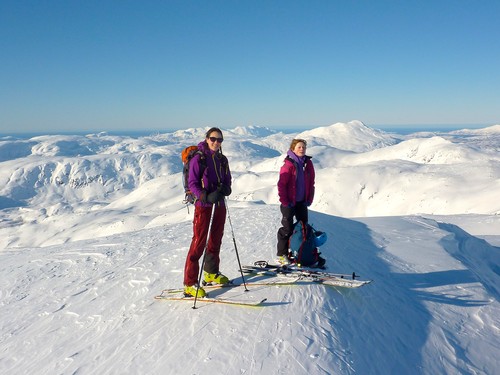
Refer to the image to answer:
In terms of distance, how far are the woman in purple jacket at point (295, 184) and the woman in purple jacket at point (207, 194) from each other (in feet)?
5.38

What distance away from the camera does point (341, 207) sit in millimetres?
102438

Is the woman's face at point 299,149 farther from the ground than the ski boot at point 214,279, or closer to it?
farther from the ground

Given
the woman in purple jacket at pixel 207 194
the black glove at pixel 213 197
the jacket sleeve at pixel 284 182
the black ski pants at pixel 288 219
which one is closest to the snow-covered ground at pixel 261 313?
the woman in purple jacket at pixel 207 194

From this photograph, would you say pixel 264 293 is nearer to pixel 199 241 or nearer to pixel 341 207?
pixel 199 241

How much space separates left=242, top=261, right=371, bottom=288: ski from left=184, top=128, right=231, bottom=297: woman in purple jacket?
1.54 m

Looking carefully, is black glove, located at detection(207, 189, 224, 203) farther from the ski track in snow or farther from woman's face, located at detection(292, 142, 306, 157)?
woman's face, located at detection(292, 142, 306, 157)

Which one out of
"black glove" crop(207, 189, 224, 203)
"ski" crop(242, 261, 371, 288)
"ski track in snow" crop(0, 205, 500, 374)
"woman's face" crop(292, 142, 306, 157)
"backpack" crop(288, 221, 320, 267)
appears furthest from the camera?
"backpack" crop(288, 221, 320, 267)

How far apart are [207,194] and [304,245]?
3096mm

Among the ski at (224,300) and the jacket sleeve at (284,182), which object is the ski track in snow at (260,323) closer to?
the ski at (224,300)

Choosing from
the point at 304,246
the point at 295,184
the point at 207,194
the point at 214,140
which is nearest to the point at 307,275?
the point at 304,246

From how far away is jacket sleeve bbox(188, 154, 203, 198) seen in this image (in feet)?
20.7

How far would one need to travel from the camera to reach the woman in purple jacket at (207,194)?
632cm

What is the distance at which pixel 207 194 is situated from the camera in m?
6.30

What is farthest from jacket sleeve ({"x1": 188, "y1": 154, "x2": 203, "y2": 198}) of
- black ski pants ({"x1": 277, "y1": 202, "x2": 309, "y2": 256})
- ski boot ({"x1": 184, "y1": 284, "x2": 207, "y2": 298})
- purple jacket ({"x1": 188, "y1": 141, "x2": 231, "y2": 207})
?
black ski pants ({"x1": 277, "y1": 202, "x2": 309, "y2": 256})
